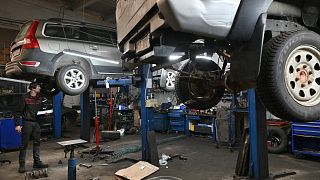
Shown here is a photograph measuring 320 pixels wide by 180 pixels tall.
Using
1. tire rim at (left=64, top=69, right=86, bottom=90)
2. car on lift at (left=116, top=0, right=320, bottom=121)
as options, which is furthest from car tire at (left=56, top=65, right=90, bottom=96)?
car on lift at (left=116, top=0, right=320, bottom=121)

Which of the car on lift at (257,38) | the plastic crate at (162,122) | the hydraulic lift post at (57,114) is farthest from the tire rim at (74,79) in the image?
the plastic crate at (162,122)

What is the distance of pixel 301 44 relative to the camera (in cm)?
199

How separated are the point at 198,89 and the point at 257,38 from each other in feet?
5.49

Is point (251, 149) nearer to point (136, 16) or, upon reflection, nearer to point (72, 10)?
point (136, 16)

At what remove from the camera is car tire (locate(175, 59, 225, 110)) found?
3281 millimetres

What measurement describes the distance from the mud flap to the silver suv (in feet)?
14.2

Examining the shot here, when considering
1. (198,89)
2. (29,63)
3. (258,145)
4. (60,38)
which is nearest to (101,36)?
(60,38)

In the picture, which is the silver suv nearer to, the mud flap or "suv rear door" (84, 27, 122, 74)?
"suv rear door" (84, 27, 122, 74)

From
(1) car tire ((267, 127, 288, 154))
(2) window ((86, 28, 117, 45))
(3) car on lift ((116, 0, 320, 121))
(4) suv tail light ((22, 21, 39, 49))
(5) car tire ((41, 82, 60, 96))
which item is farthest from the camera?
(2) window ((86, 28, 117, 45))

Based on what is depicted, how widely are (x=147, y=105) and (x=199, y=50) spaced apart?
10.2 feet

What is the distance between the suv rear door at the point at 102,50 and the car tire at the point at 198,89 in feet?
10.9

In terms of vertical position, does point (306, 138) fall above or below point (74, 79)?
below

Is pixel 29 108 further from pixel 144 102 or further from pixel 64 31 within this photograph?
pixel 144 102

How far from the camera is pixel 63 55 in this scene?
575 centimetres
